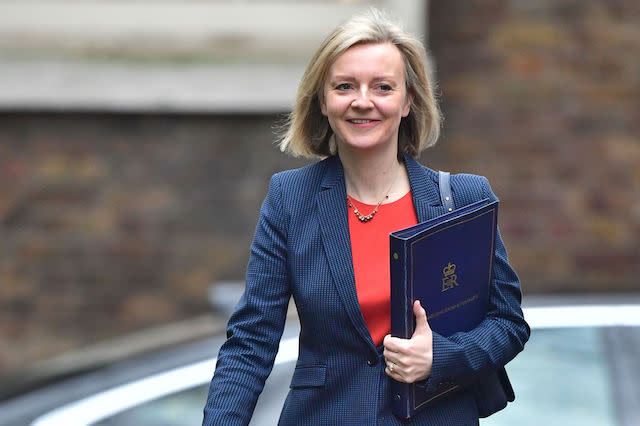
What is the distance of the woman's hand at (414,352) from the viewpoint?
2094 mm

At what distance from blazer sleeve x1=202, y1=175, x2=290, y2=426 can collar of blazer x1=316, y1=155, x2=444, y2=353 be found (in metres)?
0.11

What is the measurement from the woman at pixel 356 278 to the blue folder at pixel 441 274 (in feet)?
0.10

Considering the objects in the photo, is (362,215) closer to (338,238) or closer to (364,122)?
(338,238)

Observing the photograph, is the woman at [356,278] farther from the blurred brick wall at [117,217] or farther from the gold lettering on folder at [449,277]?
the blurred brick wall at [117,217]

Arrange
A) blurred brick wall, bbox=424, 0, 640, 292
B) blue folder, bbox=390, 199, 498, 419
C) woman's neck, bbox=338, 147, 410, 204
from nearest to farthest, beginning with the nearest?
blue folder, bbox=390, 199, 498, 419, woman's neck, bbox=338, 147, 410, 204, blurred brick wall, bbox=424, 0, 640, 292

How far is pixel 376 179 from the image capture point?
7.47 feet

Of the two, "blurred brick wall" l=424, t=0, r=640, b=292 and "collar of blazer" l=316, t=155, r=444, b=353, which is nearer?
"collar of blazer" l=316, t=155, r=444, b=353

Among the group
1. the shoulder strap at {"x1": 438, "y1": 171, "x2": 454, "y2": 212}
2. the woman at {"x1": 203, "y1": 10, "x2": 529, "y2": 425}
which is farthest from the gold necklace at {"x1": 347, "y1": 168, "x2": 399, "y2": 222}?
the shoulder strap at {"x1": 438, "y1": 171, "x2": 454, "y2": 212}

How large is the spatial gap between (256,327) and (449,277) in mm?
429

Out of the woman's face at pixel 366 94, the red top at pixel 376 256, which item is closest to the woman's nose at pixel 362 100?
the woman's face at pixel 366 94

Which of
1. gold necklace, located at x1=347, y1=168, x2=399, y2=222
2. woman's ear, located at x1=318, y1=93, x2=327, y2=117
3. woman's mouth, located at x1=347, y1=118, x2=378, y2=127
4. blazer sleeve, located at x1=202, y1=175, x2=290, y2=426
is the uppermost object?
woman's ear, located at x1=318, y1=93, x2=327, y2=117

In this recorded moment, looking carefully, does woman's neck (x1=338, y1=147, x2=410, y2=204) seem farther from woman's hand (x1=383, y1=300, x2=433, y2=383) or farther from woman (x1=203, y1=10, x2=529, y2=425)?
woman's hand (x1=383, y1=300, x2=433, y2=383)

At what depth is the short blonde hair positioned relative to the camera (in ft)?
7.24

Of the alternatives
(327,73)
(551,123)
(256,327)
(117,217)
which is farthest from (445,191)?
(117,217)
